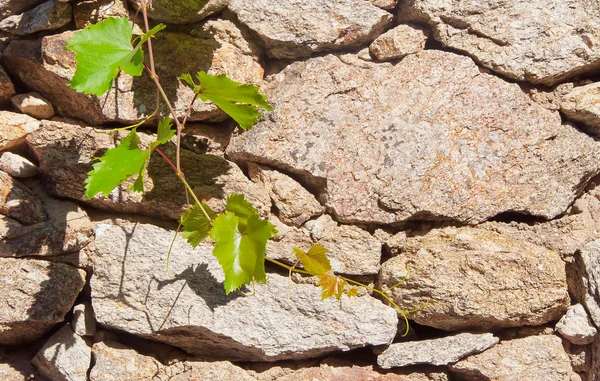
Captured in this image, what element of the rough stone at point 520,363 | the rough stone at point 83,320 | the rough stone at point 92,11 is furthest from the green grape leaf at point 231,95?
the rough stone at point 520,363

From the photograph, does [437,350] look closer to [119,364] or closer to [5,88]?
[119,364]

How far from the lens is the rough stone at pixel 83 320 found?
7.70ft

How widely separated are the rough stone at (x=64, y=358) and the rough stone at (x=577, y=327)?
1.82 metres

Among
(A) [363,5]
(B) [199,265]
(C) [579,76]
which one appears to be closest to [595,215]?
(C) [579,76]

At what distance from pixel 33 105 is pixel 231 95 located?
91 cm

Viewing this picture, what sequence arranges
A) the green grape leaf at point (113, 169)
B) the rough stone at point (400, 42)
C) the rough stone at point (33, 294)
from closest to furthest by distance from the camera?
the green grape leaf at point (113, 169) < the rough stone at point (33, 294) < the rough stone at point (400, 42)

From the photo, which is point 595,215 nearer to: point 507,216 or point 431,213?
point 507,216

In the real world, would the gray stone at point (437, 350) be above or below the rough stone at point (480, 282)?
below

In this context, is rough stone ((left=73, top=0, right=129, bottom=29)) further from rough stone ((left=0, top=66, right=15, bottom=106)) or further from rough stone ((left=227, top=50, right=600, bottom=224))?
rough stone ((left=227, top=50, right=600, bottom=224))

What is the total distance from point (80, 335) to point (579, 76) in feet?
7.43

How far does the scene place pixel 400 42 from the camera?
2.52m

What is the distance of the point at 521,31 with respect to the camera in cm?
246

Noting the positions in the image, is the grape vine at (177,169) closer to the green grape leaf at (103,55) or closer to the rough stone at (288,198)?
the green grape leaf at (103,55)

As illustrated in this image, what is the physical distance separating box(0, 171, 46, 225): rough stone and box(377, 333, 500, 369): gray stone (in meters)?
1.45
